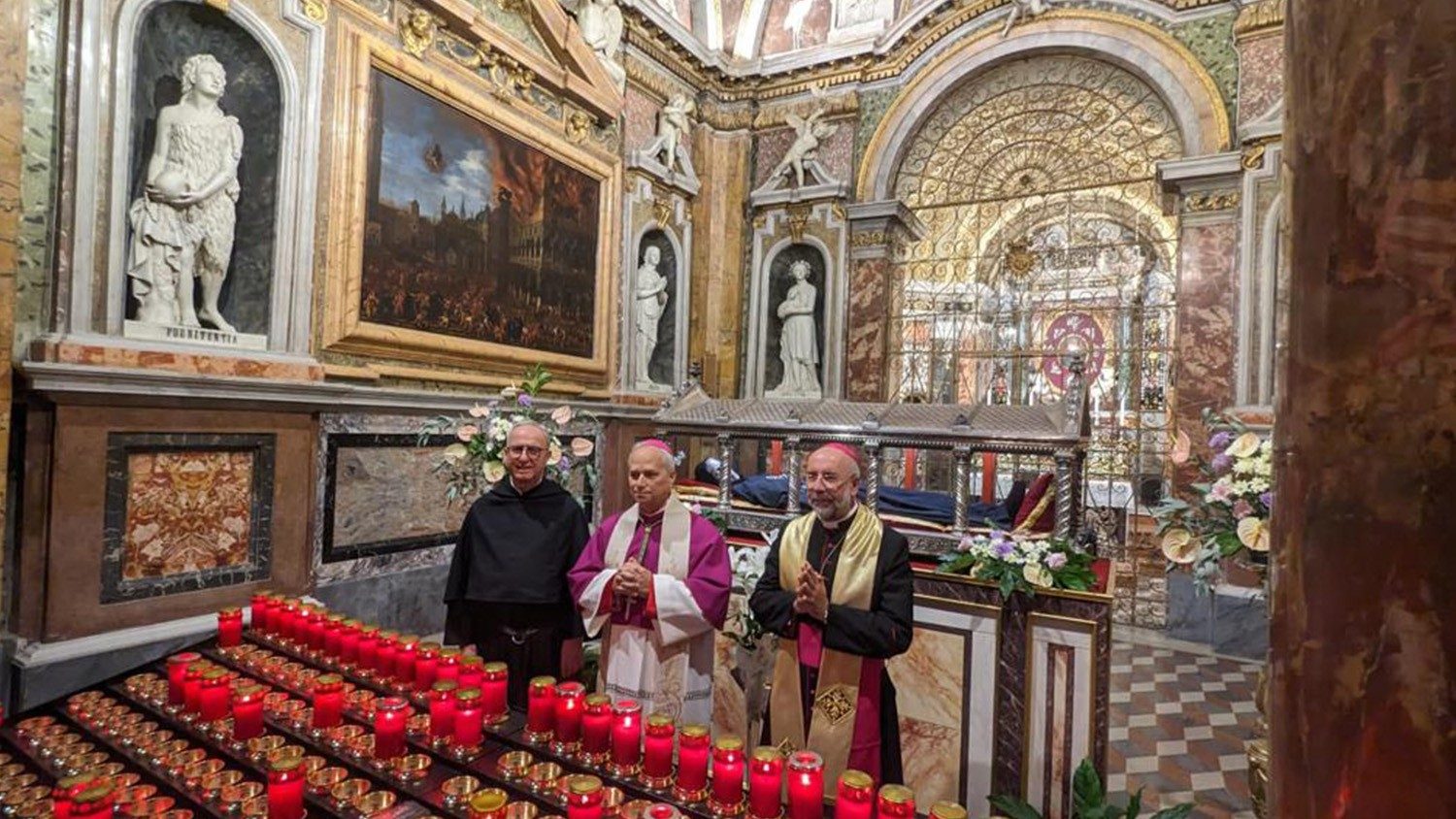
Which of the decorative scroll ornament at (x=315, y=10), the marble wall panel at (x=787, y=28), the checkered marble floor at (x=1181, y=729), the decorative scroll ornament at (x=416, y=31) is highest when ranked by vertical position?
the marble wall panel at (x=787, y=28)

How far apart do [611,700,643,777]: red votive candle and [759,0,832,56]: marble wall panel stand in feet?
34.8

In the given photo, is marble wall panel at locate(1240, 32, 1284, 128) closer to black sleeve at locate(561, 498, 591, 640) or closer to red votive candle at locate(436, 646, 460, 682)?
black sleeve at locate(561, 498, 591, 640)

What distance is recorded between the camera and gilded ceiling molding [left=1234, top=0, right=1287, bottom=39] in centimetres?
753

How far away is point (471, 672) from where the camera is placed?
8.06ft

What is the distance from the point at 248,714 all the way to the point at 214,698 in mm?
243

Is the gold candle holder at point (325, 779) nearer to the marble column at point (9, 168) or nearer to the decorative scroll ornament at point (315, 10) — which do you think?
the marble column at point (9, 168)

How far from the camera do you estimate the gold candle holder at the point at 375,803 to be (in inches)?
69.7

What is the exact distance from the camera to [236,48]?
514cm

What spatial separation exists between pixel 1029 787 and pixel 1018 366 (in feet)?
26.8

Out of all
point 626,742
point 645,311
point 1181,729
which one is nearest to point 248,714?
point 626,742

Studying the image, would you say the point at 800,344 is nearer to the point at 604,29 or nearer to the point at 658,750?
the point at 604,29

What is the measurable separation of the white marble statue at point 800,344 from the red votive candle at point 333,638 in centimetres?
739

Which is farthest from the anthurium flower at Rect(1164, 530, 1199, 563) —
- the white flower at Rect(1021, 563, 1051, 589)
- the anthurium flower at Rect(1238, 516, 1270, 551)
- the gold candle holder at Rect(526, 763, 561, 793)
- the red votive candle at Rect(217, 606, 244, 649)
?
the red votive candle at Rect(217, 606, 244, 649)

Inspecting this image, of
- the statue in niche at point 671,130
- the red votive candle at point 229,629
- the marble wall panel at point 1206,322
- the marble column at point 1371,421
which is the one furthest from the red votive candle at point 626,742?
the statue in niche at point 671,130
